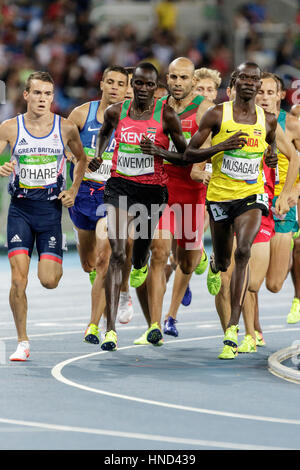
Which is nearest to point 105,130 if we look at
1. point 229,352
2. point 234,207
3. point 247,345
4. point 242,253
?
point 234,207

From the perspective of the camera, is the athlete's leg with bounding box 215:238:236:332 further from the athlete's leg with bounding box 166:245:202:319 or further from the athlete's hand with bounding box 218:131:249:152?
the athlete's hand with bounding box 218:131:249:152

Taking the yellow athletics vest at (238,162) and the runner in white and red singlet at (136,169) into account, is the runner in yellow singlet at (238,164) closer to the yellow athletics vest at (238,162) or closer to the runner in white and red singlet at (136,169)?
the yellow athletics vest at (238,162)

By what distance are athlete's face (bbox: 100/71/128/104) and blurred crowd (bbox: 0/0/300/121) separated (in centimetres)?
1079

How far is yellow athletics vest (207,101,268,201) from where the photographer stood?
9961 mm

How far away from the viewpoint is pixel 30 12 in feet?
80.6

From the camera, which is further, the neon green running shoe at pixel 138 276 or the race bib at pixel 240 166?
the neon green running shoe at pixel 138 276

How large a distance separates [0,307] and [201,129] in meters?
5.51

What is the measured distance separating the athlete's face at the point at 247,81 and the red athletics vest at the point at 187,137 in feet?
4.23

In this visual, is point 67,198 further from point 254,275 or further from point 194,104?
point 254,275

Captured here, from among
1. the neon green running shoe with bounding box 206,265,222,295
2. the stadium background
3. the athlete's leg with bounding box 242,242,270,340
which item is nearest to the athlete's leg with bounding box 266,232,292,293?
the athlete's leg with bounding box 242,242,270,340

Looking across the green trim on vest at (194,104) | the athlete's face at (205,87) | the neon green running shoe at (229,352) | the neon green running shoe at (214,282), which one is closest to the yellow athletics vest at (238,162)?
the neon green running shoe at (214,282)

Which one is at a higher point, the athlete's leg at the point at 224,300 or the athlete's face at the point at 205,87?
the athlete's face at the point at 205,87

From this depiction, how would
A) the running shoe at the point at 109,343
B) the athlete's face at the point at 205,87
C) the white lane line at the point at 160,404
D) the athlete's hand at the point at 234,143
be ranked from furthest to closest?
the athlete's face at the point at 205,87 → the running shoe at the point at 109,343 → the athlete's hand at the point at 234,143 → the white lane line at the point at 160,404

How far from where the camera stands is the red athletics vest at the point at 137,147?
33.3 feet
